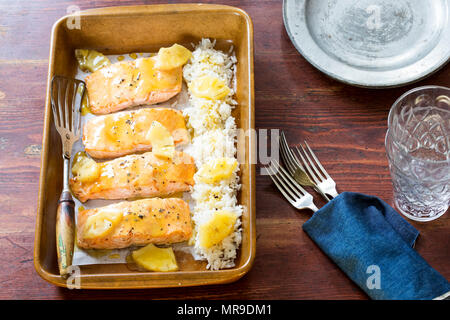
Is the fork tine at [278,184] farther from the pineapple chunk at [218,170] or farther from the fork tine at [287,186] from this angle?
the pineapple chunk at [218,170]

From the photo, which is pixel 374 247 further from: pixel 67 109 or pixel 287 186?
pixel 67 109

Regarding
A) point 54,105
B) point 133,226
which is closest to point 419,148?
point 133,226

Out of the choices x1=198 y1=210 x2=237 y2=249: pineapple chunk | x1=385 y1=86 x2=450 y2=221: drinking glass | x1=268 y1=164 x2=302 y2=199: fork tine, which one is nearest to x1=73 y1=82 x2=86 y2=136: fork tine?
x1=198 y1=210 x2=237 y2=249: pineapple chunk

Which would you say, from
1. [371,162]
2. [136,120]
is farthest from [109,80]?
[371,162]

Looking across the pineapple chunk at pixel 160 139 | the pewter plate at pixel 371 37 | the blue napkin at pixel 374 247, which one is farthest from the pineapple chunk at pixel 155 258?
the pewter plate at pixel 371 37

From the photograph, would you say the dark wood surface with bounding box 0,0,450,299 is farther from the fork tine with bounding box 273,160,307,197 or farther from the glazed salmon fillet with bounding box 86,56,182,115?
the glazed salmon fillet with bounding box 86,56,182,115

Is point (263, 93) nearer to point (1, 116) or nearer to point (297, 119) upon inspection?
point (297, 119)
